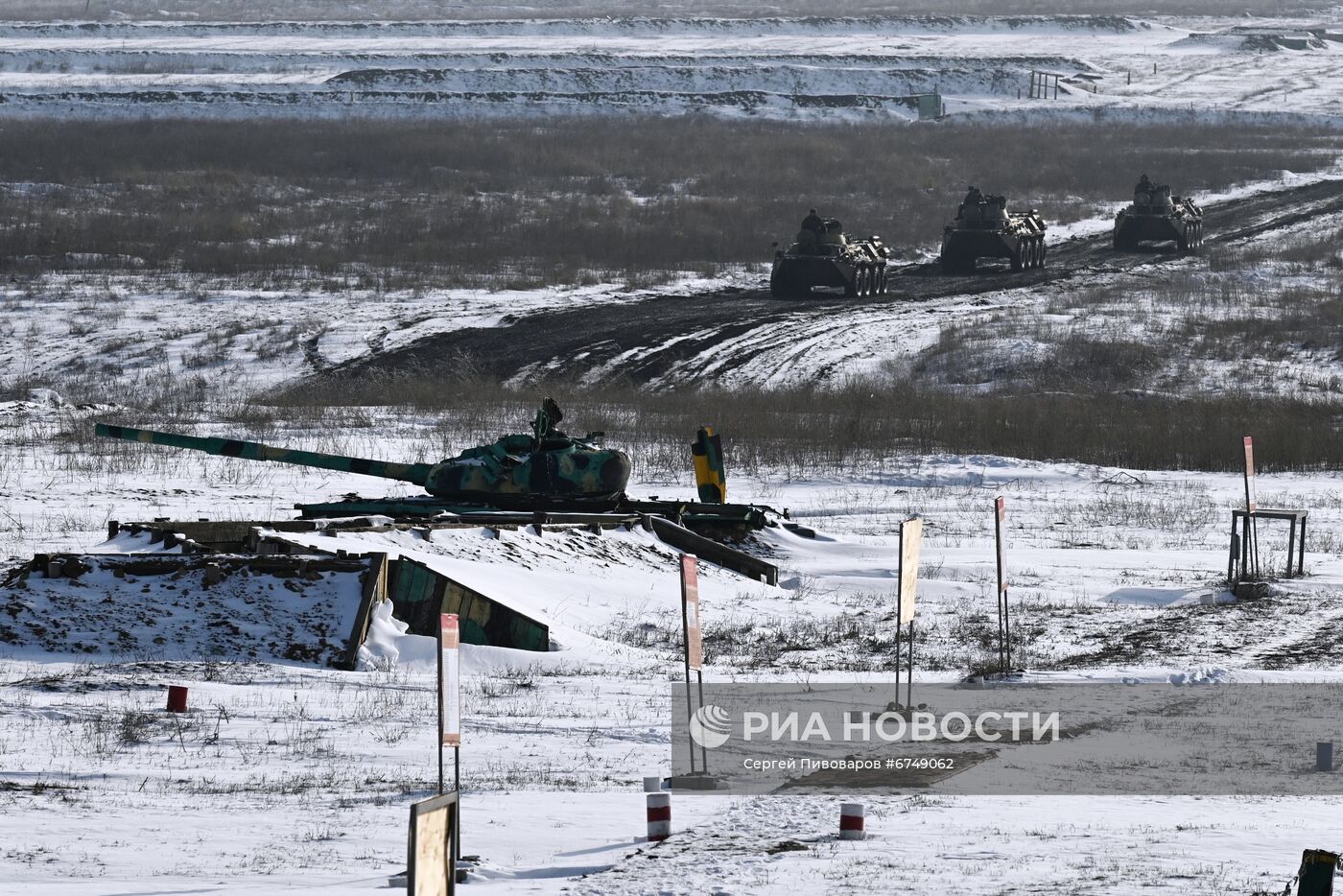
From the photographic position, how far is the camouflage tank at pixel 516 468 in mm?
17031

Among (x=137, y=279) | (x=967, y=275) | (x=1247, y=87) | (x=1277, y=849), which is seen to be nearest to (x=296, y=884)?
(x=1277, y=849)

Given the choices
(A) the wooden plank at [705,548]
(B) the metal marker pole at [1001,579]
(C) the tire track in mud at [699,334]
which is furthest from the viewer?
(C) the tire track in mud at [699,334]

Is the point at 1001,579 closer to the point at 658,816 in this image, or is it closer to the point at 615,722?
the point at 615,722

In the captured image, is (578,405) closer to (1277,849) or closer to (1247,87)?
(1277,849)

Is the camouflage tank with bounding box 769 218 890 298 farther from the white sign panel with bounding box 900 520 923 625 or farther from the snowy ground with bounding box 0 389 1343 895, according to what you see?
the white sign panel with bounding box 900 520 923 625

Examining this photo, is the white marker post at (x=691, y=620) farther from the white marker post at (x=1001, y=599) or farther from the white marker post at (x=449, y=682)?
the white marker post at (x=1001, y=599)

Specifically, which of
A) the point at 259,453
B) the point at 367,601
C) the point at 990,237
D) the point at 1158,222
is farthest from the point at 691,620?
the point at 1158,222

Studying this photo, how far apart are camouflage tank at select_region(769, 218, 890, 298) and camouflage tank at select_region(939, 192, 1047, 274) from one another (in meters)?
3.79

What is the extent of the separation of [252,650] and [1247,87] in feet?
244

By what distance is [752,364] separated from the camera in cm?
3175

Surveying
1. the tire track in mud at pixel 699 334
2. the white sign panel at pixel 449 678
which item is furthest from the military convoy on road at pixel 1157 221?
the white sign panel at pixel 449 678

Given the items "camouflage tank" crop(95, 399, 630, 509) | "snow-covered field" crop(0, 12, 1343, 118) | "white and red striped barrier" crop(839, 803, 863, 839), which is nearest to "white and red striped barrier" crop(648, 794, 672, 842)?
"white and red striped barrier" crop(839, 803, 863, 839)

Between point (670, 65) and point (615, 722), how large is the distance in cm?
→ 7771

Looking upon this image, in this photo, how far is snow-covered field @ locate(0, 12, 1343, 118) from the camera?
245 feet
